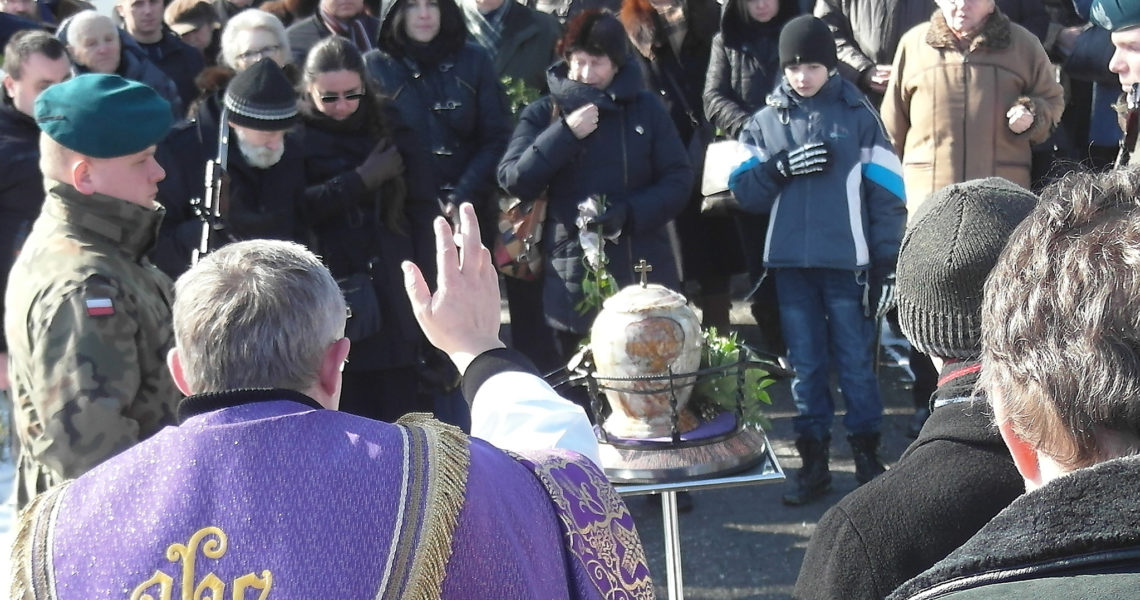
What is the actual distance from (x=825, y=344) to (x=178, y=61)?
3747 mm

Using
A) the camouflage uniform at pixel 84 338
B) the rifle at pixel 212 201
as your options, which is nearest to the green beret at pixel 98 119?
the camouflage uniform at pixel 84 338

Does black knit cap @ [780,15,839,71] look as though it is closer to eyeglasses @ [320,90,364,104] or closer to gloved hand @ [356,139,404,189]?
gloved hand @ [356,139,404,189]

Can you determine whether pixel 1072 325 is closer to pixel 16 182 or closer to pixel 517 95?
pixel 16 182

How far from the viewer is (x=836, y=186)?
491 centimetres

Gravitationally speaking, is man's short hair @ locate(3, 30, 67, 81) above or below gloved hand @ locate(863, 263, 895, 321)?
above

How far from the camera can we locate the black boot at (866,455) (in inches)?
198

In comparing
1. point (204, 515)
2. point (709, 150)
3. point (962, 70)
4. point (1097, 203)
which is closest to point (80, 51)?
point (709, 150)

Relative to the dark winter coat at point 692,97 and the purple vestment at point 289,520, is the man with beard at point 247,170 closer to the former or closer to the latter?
the dark winter coat at point 692,97

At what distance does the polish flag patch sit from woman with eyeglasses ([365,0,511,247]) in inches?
111

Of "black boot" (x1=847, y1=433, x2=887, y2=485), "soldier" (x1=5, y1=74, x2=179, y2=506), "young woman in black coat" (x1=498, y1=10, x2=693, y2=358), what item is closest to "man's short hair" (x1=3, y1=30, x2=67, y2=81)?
"young woman in black coat" (x1=498, y1=10, x2=693, y2=358)

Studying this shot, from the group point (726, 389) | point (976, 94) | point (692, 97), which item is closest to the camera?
point (726, 389)

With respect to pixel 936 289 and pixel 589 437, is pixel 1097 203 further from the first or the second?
pixel 589 437

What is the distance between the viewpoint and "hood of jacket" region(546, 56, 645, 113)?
491 cm

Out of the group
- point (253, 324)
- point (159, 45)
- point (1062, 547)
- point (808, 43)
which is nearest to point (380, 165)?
point (808, 43)
